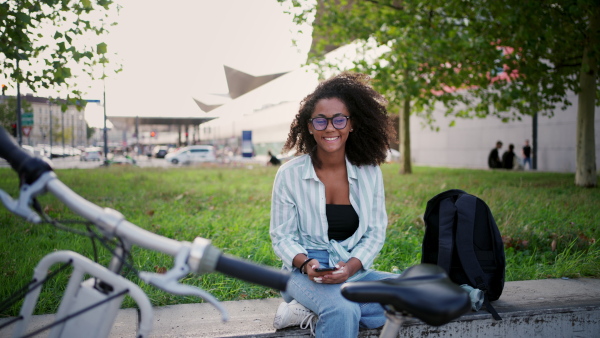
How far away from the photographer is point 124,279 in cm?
131

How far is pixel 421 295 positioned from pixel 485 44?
33.4ft

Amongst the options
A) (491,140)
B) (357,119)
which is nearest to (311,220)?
(357,119)

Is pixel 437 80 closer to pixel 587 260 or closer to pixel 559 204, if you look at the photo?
pixel 559 204

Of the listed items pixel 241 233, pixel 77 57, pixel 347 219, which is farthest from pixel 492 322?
pixel 77 57

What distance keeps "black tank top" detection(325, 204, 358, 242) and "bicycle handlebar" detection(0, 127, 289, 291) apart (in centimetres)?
186

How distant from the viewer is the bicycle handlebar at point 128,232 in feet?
3.84

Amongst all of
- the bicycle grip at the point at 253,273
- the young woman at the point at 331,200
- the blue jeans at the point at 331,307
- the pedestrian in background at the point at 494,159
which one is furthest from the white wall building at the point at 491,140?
the bicycle grip at the point at 253,273

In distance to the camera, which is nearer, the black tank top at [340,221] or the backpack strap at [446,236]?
the black tank top at [340,221]

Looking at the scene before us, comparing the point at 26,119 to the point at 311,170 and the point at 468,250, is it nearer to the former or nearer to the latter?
the point at 311,170

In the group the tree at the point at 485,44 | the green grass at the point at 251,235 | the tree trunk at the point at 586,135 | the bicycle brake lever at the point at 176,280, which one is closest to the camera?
the bicycle brake lever at the point at 176,280

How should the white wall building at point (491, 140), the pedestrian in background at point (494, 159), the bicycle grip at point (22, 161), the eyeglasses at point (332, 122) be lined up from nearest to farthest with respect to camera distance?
the bicycle grip at point (22, 161)
the eyeglasses at point (332, 122)
the white wall building at point (491, 140)
the pedestrian in background at point (494, 159)

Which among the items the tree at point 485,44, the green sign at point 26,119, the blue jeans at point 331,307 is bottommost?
the blue jeans at point 331,307

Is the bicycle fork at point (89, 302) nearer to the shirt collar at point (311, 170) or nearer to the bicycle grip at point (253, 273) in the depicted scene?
the bicycle grip at point (253, 273)

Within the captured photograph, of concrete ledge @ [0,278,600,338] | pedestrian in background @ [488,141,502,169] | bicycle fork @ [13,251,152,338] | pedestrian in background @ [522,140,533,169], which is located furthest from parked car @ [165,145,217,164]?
bicycle fork @ [13,251,152,338]
